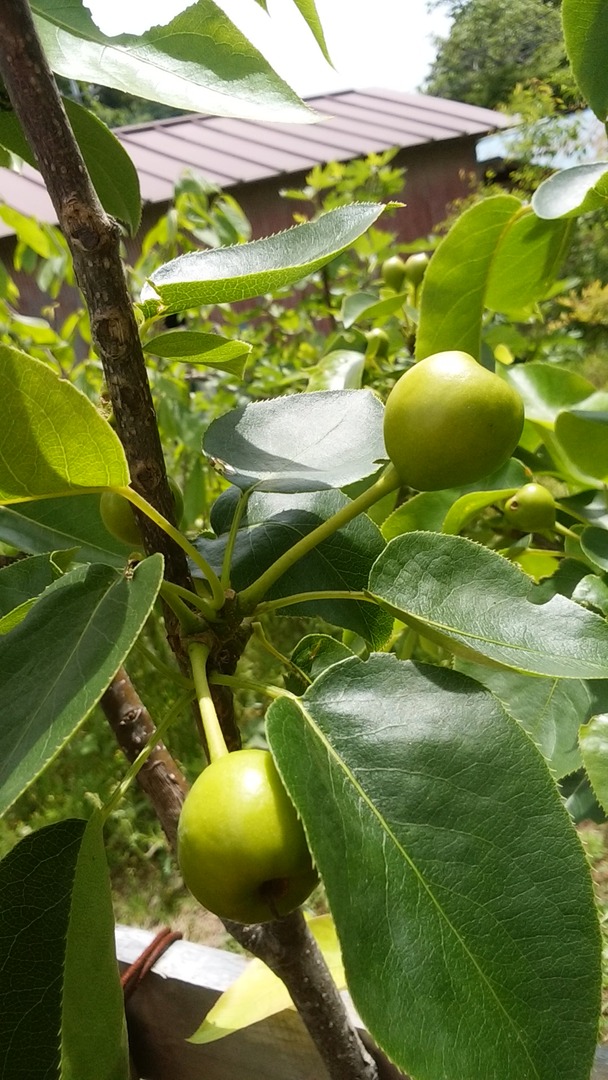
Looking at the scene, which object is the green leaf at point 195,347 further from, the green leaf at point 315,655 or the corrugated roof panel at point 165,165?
the corrugated roof panel at point 165,165

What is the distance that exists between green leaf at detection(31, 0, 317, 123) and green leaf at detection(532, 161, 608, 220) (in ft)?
0.79

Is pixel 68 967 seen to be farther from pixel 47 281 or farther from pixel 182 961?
pixel 47 281

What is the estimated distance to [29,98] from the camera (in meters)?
0.39

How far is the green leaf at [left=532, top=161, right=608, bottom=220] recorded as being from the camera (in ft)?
2.01

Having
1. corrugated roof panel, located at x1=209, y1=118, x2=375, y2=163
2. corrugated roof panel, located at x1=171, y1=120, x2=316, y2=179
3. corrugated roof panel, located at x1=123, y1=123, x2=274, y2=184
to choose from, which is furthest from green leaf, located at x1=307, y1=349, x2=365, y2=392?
corrugated roof panel, located at x1=209, y1=118, x2=375, y2=163

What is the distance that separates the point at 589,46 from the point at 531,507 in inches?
15.4

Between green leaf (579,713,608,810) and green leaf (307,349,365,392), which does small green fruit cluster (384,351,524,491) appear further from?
green leaf (307,349,365,392)

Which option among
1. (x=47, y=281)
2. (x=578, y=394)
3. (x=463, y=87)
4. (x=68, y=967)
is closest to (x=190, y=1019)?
(x=68, y=967)

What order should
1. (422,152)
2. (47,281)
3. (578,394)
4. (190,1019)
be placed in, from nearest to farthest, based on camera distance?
(190,1019) → (578,394) → (47,281) → (422,152)

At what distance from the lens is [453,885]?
33 cm

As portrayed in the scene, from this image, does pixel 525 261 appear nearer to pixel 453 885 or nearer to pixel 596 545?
pixel 596 545

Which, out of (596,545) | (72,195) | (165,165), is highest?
(165,165)

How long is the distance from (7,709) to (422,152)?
5.20 metres

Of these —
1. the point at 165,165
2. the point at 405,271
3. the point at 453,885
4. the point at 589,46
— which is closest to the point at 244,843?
the point at 453,885
